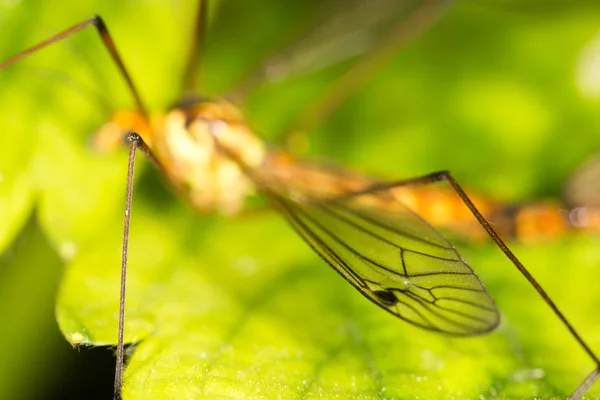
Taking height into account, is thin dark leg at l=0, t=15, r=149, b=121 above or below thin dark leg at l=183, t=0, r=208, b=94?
below

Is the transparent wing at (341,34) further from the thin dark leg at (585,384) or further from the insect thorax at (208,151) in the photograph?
the thin dark leg at (585,384)

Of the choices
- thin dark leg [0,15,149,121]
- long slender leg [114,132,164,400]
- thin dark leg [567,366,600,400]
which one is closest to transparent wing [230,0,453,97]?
thin dark leg [0,15,149,121]

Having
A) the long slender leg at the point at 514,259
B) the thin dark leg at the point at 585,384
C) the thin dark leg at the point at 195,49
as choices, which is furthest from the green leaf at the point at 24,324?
the thin dark leg at the point at 585,384

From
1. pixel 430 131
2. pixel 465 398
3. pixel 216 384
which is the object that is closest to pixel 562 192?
pixel 430 131

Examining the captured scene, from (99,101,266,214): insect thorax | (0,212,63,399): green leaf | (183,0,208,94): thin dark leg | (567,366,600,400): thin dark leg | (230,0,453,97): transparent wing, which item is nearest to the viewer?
(567,366,600,400): thin dark leg

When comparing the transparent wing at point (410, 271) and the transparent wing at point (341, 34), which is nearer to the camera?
the transparent wing at point (410, 271)

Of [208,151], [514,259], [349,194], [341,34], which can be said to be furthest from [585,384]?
[341,34]

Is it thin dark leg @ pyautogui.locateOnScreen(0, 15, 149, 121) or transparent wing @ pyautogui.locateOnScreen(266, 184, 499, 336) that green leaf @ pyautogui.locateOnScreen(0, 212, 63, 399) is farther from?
transparent wing @ pyautogui.locateOnScreen(266, 184, 499, 336)

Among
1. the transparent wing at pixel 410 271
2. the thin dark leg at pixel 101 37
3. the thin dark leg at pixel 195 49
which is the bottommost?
the transparent wing at pixel 410 271
